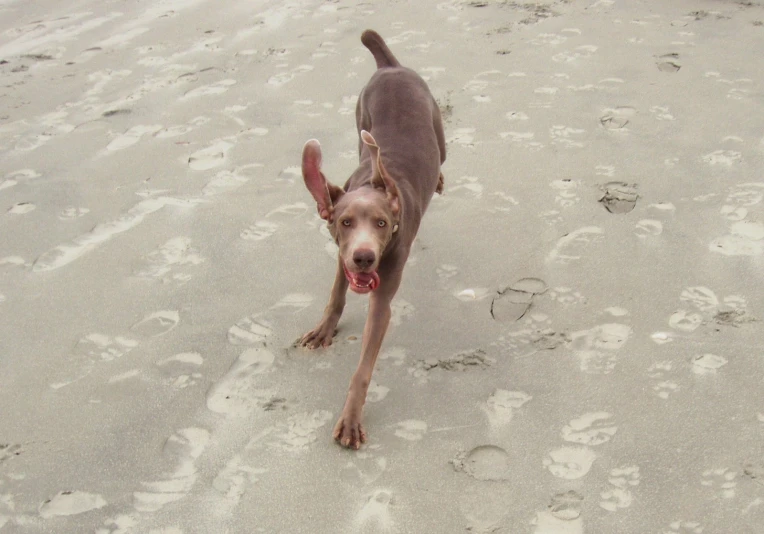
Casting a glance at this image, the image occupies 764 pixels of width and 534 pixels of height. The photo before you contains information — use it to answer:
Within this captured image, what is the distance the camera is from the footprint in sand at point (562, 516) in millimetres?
2447

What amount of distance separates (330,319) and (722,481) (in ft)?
5.13


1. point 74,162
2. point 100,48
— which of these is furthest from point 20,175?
point 100,48

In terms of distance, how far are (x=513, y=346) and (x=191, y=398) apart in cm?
125

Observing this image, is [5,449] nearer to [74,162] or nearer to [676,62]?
[74,162]

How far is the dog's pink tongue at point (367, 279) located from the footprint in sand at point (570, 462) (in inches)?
32.5

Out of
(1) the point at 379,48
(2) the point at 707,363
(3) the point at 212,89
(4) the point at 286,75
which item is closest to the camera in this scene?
(2) the point at 707,363

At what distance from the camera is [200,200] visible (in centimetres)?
438

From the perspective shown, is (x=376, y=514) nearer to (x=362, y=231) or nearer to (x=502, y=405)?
(x=502, y=405)

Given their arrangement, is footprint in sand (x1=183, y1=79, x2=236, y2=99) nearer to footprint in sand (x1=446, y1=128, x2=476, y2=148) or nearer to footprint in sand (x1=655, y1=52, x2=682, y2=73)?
footprint in sand (x1=446, y1=128, x2=476, y2=148)

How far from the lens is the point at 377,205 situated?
2895 millimetres

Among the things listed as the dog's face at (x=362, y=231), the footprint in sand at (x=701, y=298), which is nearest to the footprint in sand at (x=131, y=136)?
the dog's face at (x=362, y=231)

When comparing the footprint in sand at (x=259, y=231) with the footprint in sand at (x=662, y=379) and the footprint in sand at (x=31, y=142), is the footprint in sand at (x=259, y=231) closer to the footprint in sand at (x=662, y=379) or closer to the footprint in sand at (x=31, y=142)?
the footprint in sand at (x=31, y=142)

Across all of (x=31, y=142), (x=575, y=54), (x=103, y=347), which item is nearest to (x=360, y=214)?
(x=103, y=347)

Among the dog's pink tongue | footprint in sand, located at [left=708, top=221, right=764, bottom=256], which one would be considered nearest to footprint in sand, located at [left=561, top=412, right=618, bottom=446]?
the dog's pink tongue
